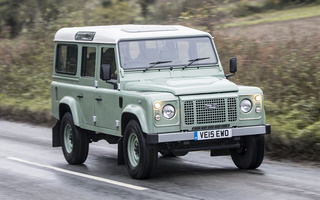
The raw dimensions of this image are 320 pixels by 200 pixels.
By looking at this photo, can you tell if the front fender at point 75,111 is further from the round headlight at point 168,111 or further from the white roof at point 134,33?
the round headlight at point 168,111

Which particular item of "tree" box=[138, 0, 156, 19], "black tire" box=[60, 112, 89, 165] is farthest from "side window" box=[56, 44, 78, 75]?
"tree" box=[138, 0, 156, 19]

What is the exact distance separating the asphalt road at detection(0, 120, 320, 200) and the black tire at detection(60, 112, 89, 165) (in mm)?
178

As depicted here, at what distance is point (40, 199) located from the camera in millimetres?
8555

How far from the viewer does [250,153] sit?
997cm

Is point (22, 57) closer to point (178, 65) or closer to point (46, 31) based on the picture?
point (46, 31)

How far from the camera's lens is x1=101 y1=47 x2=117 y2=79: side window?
10430 millimetres

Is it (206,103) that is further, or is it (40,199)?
(206,103)

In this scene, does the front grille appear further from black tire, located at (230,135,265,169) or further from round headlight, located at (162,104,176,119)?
black tire, located at (230,135,265,169)

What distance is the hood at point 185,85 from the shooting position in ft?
30.6

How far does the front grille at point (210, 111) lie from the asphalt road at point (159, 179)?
82cm

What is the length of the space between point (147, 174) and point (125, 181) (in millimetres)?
371

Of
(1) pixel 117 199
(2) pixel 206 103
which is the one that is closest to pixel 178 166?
(2) pixel 206 103

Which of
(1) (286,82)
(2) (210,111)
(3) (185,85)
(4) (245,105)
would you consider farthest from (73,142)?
(1) (286,82)

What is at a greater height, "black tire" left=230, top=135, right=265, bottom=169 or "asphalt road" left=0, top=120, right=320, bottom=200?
"black tire" left=230, top=135, right=265, bottom=169
